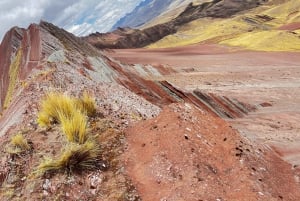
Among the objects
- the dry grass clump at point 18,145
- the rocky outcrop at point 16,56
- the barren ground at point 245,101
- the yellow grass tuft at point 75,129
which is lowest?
the barren ground at point 245,101

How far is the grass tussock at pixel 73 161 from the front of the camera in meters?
7.87

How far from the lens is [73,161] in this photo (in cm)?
794

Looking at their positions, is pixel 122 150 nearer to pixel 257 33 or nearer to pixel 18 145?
pixel 18 145

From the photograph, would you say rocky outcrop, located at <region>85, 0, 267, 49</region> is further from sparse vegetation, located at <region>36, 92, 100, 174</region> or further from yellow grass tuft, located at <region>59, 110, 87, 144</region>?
yellow grass tuft, located at <region>59, 110, 87, 144</region>

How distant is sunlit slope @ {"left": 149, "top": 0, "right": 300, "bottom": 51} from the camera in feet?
201

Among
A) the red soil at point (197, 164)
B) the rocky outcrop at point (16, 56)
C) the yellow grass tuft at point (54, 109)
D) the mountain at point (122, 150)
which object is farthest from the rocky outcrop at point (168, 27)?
the red soil at point (197, 164)

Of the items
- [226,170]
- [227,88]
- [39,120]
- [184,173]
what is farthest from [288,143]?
[227,88]

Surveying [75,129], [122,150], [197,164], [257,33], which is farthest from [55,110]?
[257,33]

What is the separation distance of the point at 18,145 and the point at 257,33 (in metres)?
66.8

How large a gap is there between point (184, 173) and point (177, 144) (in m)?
1.02

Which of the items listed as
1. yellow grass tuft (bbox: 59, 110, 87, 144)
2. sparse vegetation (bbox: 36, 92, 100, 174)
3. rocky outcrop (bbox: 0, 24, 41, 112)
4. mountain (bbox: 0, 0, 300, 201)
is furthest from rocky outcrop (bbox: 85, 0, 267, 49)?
yellow grass tuft (bbox: 59, 110, 87, 144)

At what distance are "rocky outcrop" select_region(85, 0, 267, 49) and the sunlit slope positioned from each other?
679 centimetres

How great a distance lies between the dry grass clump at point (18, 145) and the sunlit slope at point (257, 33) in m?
52.7

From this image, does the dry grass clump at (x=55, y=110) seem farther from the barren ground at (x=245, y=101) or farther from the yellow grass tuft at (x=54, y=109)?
the barren ground at (x=245, y=101)
